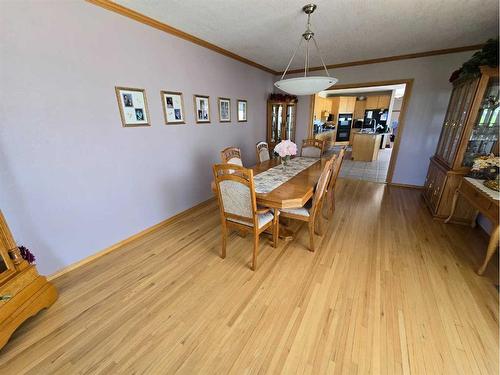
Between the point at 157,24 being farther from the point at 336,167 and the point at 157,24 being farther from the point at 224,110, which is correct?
the point at 336,167

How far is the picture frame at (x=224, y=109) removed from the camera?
345cm

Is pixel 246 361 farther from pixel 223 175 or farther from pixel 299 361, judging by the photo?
pixel 223 175

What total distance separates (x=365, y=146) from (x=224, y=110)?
4736mm

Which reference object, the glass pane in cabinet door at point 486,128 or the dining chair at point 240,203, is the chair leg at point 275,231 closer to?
the dining chair at point 240,203

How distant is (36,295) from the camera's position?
1.51 meters

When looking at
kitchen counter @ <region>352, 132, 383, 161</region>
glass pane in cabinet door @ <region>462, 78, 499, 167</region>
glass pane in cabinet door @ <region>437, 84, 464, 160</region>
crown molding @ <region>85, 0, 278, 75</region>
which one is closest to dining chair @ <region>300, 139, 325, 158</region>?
glass pane in cabinet door @ <region>437, 84, 464, 160</region>

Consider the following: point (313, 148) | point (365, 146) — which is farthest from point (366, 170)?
point (313, 148)

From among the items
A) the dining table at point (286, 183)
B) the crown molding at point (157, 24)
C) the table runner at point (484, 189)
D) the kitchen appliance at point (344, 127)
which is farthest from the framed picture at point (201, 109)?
the kitchen appliance at point (344, 127)

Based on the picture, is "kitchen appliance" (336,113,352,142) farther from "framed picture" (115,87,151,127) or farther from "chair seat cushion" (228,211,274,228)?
"framed picture" (115,87,151,127)

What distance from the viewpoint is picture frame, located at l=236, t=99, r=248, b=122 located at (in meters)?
3.89

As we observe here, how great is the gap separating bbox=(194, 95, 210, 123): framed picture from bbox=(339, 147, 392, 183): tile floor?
3.57m

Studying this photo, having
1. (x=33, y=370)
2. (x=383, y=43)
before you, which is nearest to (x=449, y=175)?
(x=383, y=43)

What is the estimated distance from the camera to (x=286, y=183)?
2.20m

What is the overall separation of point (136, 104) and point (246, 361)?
2.53 m
